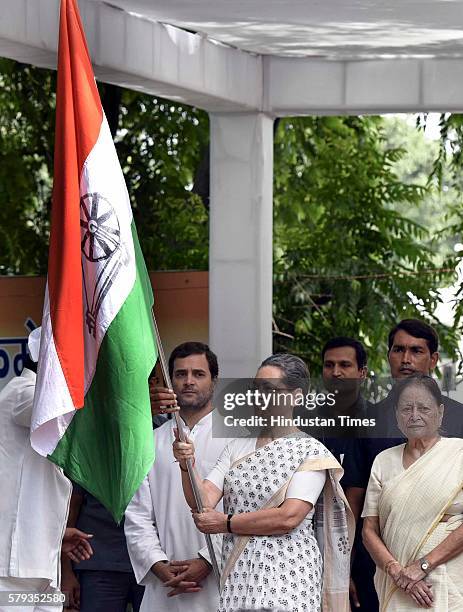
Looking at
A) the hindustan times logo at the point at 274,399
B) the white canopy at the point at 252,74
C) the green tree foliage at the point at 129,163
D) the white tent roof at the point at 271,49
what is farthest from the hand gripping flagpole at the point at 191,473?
the green tree foliage at the point at 129,163

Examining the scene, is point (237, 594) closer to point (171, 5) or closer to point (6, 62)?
point (171, 5)

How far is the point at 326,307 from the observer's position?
496 inches

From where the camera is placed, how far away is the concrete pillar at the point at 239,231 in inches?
399

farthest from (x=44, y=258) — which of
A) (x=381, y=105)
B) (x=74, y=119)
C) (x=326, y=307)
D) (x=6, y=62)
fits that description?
(x=74, y=119)

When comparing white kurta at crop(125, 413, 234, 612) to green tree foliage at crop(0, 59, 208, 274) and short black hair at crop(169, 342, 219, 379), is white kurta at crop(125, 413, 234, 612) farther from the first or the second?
green tree foliage at crop(0, 59, 208, 274)

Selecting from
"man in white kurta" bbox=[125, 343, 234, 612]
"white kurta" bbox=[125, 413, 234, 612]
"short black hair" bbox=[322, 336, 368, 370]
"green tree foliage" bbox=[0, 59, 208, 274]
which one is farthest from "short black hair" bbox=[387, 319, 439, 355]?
"green tree foliage" bbox=[0, 59, 208, 274]

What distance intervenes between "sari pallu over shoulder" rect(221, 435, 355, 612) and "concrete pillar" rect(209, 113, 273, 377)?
344cm

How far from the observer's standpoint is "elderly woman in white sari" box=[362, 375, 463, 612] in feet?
21.6

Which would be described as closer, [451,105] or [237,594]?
[237,594]

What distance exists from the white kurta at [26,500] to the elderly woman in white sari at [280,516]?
696 millimetres

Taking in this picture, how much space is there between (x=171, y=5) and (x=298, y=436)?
2745 millimetres

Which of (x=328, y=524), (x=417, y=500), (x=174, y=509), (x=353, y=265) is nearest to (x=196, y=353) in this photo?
(x=174, y=509)

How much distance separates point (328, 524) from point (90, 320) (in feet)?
4.44

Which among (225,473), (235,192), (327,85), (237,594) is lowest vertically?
(237,594)
